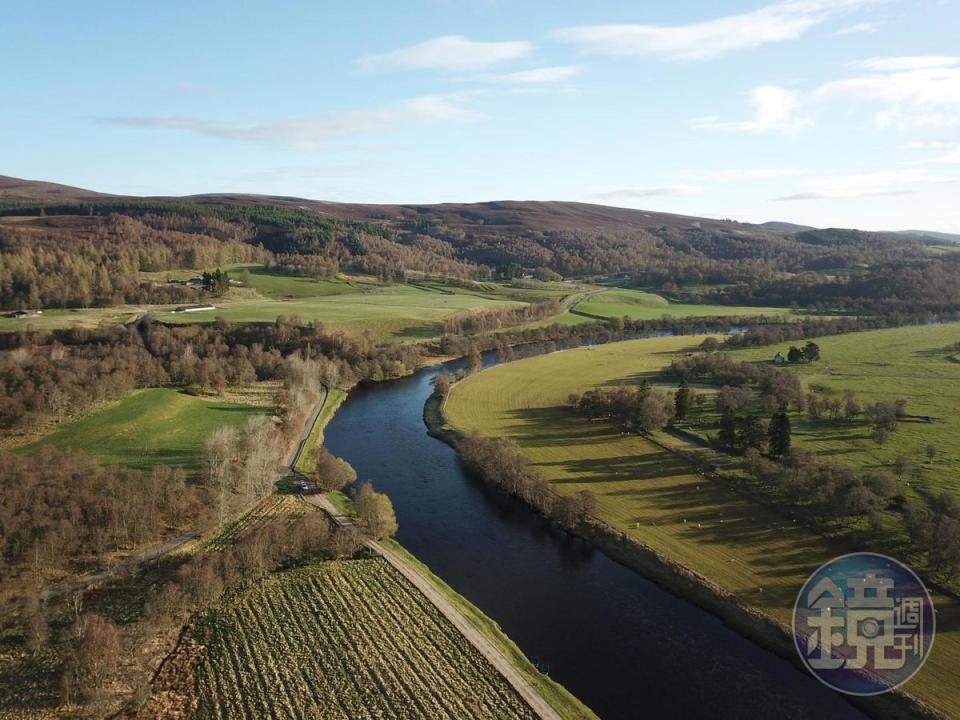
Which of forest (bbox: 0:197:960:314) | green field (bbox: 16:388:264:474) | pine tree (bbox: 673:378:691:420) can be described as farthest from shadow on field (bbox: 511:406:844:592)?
forest (bbox: 0:197:960:314)

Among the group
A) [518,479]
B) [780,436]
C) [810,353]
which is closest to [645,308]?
[810,353]

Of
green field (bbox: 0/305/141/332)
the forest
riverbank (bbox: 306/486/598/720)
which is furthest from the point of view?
the forest

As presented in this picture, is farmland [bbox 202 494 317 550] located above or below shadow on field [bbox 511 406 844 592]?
below

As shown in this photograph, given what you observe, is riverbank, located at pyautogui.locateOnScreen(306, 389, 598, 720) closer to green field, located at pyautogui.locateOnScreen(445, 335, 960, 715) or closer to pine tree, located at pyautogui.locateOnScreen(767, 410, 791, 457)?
green field, located at pyautogui.locateOnScreen(445, 335, 960, 715)

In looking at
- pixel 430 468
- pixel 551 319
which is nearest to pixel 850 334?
pixel 551 319

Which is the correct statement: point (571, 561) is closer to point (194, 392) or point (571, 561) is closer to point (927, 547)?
point (927, 547)

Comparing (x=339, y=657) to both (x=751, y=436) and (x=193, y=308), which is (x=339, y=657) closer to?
(x=751, y=436)
